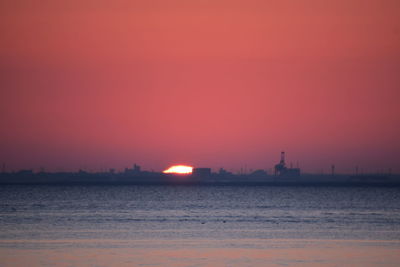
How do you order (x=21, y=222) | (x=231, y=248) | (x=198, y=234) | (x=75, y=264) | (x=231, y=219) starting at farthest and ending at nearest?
(x=231, y=219)
(x=21, y=222)
(x=198, y=234)
(x=231, y=248)
(x=75, y=264)

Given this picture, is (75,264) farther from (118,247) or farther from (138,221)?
→ (138,221)

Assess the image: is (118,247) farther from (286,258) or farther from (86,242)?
(286,258)

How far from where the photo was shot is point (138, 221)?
211 feet

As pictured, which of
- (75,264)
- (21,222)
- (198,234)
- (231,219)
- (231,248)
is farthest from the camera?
(231,219)

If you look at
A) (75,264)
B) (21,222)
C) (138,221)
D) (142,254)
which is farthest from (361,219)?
(75,264)

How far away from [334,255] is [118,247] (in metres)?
11.1

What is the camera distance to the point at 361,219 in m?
68.1

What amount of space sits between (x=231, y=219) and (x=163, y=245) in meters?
24.7

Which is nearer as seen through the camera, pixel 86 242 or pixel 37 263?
pixel 37 263

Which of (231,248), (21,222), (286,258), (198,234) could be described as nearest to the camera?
(286,258)

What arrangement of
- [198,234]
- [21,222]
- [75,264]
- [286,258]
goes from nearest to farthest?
[75,264] → [286,258] → [198,234] → [21,222]

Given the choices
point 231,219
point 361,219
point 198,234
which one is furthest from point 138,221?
point 361,219

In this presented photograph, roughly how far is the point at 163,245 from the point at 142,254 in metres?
4.58

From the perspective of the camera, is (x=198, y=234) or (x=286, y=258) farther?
(x=198, y=234)
